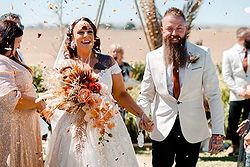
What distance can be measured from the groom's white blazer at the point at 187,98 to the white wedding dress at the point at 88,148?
426mm

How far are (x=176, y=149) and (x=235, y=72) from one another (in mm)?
3689

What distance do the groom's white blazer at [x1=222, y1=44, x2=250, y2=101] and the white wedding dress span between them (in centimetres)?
397

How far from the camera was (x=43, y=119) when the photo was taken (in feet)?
16.0

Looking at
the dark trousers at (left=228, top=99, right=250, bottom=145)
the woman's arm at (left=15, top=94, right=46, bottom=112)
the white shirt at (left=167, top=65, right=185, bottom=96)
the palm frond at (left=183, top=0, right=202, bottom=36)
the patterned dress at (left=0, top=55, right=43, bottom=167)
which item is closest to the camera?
the patterned dress at (left=0, top=55, right=43, bottom=167)

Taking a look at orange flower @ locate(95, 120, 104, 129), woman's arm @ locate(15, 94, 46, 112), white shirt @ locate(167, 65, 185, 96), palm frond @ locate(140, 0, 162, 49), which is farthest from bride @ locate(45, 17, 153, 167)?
palm frond @ locate(140, 0, 162, 49)

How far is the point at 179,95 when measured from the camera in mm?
4973

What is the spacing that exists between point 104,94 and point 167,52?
0.79 meters

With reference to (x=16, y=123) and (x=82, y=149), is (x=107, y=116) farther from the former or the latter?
(x=16, y=123)

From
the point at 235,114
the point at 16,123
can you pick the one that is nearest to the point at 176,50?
the point at 16,123

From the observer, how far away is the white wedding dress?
447 cm

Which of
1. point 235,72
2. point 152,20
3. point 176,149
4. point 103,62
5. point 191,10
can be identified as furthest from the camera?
point 152,20

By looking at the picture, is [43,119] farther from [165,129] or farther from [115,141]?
[165,129]

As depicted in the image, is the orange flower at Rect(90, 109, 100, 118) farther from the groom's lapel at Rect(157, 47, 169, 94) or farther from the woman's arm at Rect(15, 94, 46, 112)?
the groom's lapel at Rect(157, 47, 169, 94)

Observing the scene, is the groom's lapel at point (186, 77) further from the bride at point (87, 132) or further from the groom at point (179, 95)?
the bride at point (87, 132)
